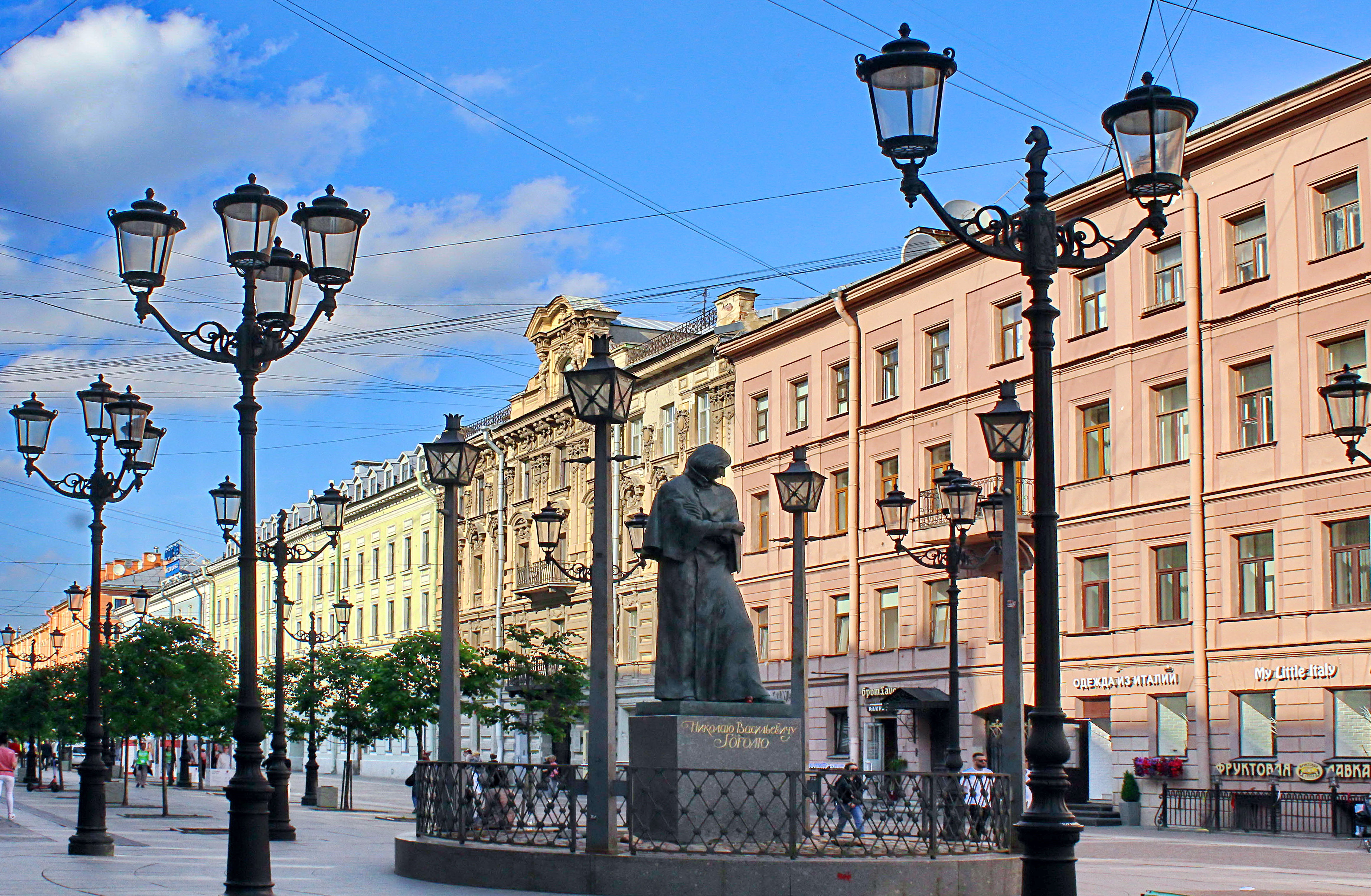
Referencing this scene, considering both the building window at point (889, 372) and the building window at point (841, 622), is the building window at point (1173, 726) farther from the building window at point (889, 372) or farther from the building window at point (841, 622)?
the building window at point (889, 372)

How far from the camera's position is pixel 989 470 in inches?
1459

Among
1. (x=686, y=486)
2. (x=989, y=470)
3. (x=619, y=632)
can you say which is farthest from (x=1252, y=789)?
(x=619, y=632)

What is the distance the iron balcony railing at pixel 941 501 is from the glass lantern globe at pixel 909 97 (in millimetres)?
25137

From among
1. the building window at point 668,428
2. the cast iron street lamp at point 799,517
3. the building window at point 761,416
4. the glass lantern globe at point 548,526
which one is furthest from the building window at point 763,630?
the cast iron street lamp at point 799,517

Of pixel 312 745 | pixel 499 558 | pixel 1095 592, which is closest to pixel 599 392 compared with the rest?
pixel 1095 592

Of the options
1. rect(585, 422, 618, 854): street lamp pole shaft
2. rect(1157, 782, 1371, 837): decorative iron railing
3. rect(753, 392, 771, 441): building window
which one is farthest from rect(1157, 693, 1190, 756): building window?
rect(585, 422, 618, 854): street lamp pole shaft

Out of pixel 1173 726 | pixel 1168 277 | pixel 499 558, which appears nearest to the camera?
pixel 1173 726

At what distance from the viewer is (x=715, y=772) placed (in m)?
12.5

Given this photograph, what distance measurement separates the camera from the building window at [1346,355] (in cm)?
2836

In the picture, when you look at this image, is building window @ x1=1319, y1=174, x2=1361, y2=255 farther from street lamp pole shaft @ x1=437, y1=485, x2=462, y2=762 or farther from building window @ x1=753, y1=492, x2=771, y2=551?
building window @ x1=753, y1=492, x2=771, y2=551

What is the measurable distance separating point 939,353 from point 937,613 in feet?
20.9

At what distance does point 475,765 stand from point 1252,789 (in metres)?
19.9

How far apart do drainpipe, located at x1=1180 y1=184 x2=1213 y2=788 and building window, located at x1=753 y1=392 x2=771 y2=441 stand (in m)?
16.5

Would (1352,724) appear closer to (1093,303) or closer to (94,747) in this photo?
(1093,303)
